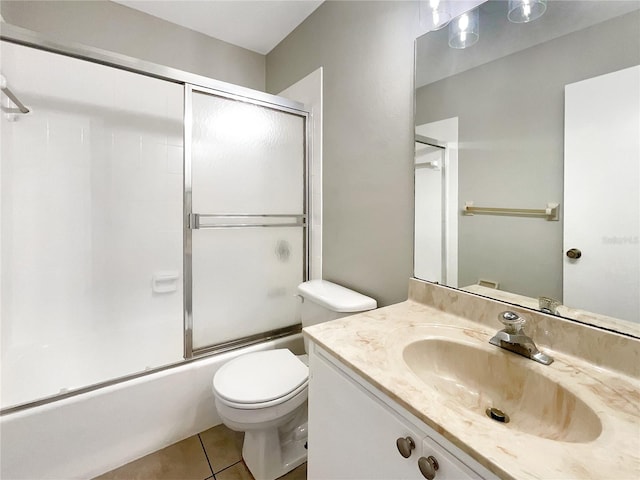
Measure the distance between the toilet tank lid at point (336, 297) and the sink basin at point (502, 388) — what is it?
1.54ft

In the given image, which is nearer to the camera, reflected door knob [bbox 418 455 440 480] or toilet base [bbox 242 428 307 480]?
reflected door knob [bbox 418 455 440 480]

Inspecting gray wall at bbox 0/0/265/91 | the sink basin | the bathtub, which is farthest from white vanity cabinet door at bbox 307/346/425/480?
gray wall at bbox 0/0/265/91

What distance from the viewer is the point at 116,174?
1.88 meters

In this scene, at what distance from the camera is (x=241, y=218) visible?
177cm

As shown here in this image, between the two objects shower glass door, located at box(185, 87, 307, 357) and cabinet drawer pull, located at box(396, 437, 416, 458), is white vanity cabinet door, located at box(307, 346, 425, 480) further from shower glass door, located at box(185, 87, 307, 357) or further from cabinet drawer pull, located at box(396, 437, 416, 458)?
shower glass door, located at box(185, 87, 307, 357)

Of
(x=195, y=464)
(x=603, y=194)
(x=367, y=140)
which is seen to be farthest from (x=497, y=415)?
(x=195, y=464)

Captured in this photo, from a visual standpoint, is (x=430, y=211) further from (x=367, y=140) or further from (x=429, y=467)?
(x=429, y=467)

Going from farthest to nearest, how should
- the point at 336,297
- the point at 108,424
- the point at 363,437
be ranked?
the point at 336,297 < the point at 108,424 < the point at 363,437

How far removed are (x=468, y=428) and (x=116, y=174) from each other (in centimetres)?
222

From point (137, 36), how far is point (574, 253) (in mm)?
2485

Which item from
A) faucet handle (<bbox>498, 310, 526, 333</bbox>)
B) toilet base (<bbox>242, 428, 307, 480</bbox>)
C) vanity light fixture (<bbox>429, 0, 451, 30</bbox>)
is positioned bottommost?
toilet base (<bbox>242, 428, 307, 480</bbox>)

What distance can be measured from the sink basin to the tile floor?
0.92m

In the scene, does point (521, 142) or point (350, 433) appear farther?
point (521, 142)

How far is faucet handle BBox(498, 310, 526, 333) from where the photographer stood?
0.77 m
